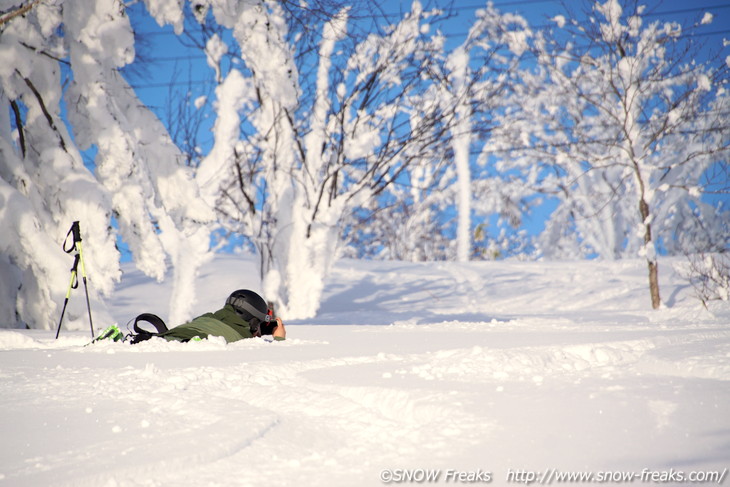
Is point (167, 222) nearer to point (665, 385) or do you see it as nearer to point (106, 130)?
point (106, 130)

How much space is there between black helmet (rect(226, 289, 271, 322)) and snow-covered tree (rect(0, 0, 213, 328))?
271 cm

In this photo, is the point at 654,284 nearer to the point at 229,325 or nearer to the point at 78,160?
the point at 229,325

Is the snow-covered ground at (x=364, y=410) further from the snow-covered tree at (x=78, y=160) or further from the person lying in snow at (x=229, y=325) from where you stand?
the snow-covered tree at (x=78, y=160)

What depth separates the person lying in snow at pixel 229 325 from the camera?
4.57m

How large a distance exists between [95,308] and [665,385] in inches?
267

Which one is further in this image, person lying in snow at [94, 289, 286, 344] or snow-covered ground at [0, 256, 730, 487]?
person lying in snow at [94, 289, 286, 344]

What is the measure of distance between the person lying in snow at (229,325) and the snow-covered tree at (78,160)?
8.39 ft

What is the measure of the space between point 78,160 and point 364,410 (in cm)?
642

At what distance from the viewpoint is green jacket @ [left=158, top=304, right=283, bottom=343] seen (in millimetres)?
4551

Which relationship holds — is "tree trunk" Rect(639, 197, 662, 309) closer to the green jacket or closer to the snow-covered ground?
the snow-covered ground

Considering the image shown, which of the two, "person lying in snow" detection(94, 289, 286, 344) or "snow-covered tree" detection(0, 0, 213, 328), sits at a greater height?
"snow-covered tree" detection(0, 0, 213, 328)

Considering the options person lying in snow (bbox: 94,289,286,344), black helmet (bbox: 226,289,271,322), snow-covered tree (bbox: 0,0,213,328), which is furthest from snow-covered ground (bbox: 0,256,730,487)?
snow-covered tree (bbox: 0,0,213,328)

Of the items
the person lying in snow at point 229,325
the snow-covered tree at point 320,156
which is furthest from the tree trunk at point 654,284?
the person lying in snow at point 229,325

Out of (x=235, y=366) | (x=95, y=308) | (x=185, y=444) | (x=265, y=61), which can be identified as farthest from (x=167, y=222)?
(x=185, y=444)
